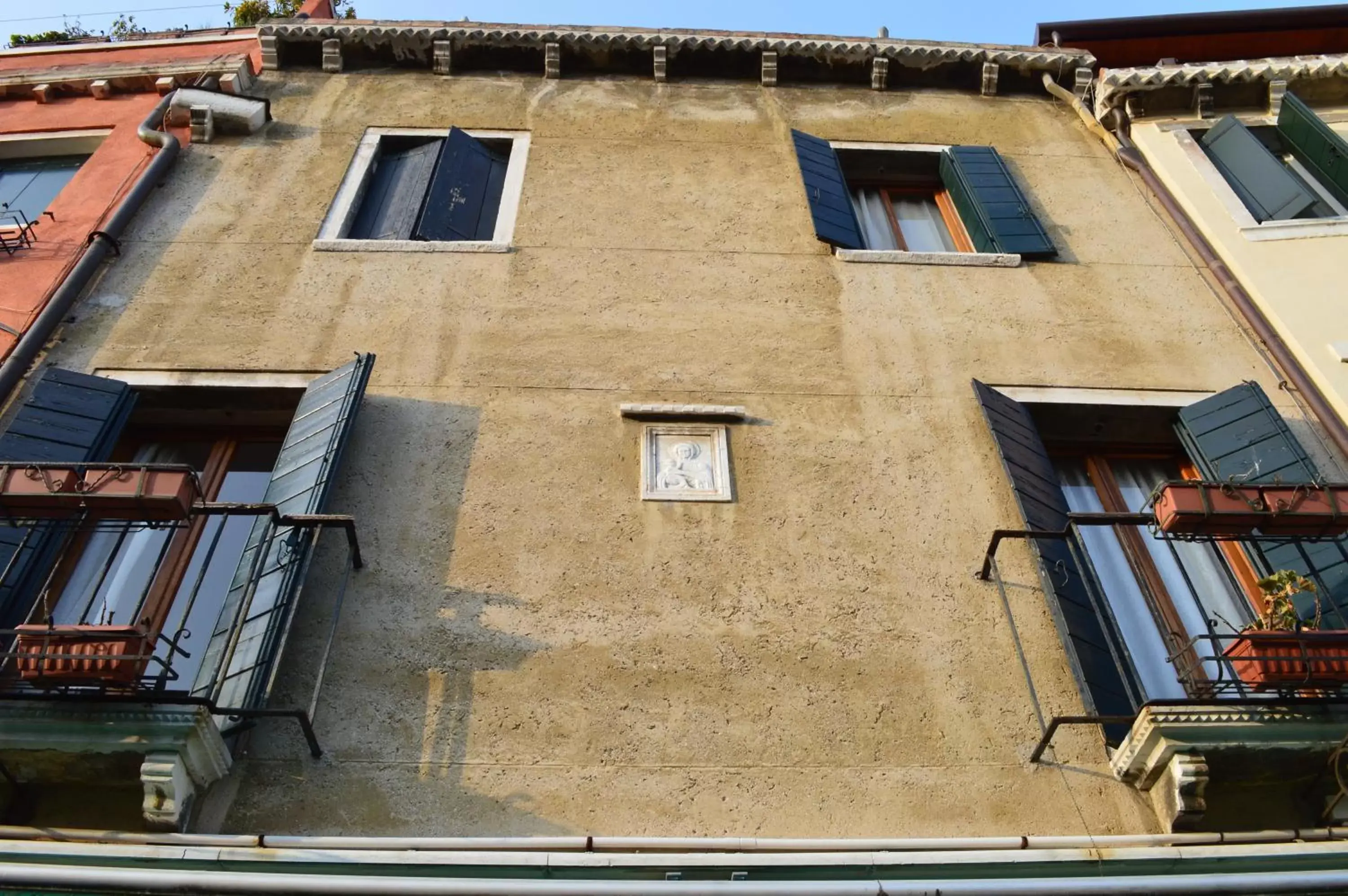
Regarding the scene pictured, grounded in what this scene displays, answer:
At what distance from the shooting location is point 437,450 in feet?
23.2

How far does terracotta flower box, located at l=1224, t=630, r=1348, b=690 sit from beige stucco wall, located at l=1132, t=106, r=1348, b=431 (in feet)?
9.33

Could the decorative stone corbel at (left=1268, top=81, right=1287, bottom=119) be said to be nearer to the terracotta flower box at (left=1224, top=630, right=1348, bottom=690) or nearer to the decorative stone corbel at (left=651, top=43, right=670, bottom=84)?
the decorative stone corbel at (left=651, top=43, right=670, bottom=84)

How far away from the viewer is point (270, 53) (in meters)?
11.2

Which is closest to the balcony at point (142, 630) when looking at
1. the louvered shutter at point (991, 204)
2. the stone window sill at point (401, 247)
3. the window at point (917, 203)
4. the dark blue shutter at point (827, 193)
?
the stone window sill at point (401, 247)

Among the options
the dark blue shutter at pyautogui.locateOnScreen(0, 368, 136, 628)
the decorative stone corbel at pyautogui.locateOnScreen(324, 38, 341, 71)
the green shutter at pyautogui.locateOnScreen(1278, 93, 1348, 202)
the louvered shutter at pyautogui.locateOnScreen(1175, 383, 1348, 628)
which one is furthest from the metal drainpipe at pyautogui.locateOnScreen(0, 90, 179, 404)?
the green shutter at pyautogui.locateOnScreen(1278, 93, 1348, 202)

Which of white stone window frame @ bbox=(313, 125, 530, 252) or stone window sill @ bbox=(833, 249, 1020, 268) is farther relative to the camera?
stone window sill @ bbox=(833, 249, 1020, 268)

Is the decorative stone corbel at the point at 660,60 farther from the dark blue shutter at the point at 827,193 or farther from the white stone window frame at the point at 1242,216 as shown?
the white stone window frame at the point at 1242,216

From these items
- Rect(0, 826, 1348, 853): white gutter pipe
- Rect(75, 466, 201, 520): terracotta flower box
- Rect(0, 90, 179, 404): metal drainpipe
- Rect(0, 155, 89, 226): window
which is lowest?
Rect(0, 826, 1348, 853): white gutter pipe

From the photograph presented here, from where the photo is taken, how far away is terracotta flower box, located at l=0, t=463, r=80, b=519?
205 inches

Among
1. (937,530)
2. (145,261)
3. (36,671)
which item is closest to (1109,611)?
(937,530)

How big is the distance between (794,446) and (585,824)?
285 centimetres

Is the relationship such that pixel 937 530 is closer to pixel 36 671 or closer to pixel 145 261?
pixel 36 671

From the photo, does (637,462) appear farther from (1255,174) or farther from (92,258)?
(1255,174)

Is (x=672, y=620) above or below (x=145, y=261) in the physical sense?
below
